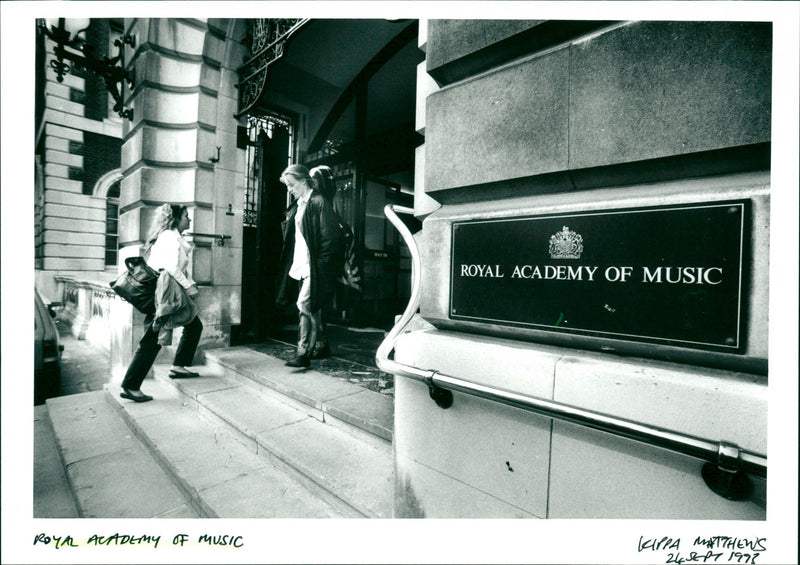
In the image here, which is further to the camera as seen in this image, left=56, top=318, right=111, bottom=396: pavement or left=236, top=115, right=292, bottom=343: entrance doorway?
left=236, top=115, right=292, bottom=343: entrance doorway

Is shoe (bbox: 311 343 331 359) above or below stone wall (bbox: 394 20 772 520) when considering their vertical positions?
below

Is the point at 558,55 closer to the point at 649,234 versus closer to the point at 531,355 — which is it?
the point at 649,234

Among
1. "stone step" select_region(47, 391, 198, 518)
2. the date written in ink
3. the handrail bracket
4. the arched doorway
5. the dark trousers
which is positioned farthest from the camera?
the arched doorway

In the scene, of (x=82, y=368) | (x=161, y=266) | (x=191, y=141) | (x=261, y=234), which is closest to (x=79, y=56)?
(x=191, y=141)

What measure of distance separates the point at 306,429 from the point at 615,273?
7.45 ft

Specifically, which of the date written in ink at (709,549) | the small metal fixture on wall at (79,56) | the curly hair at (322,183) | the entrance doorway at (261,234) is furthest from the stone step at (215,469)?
the small metal fixture on wall at (79,56)

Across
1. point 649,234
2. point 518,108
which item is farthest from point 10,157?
point 649,234

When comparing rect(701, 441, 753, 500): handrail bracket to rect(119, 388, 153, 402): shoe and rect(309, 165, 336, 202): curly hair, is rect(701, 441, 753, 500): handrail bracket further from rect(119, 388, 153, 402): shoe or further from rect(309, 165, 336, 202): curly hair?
rect(119, 388, 153, 402): shoe

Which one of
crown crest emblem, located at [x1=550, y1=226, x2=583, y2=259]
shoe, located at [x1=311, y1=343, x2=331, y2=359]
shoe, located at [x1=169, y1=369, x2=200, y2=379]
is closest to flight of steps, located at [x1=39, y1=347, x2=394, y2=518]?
shoe, located at [x1=169, y1=369, x2=200, y2=379]

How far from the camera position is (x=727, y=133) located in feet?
3.41

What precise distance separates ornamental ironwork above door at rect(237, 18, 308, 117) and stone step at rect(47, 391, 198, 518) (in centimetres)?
367

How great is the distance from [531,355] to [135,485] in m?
2.67

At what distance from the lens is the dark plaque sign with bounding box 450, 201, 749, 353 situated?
1.05 metres

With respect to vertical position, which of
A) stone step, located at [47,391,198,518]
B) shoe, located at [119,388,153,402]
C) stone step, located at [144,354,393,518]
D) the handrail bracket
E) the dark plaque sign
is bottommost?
stone step, located at [47,391,198,518]
